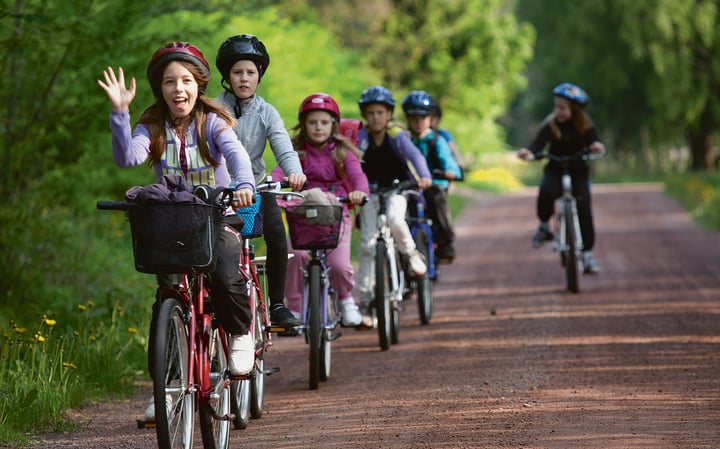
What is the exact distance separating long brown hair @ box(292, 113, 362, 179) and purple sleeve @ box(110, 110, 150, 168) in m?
3.31

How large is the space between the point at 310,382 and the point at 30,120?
3.99 meters

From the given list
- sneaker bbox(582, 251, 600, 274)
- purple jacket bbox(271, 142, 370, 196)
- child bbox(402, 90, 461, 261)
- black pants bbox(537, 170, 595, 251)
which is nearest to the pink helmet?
purple jacket bbox(271, 142, 370, 196)

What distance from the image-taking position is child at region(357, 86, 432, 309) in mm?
10055

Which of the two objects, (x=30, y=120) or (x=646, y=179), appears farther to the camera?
(x=646, y=179)

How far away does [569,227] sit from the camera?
13.2 meters

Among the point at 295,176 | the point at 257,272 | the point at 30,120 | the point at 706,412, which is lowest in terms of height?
the point at 706,412

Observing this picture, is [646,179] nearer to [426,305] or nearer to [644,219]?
[644,219]

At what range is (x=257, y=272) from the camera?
24.0ft

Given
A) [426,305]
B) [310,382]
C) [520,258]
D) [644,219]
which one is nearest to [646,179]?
[644,219]

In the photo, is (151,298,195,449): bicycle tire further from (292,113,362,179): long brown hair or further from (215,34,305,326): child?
(292,113,362,179): long brown hair

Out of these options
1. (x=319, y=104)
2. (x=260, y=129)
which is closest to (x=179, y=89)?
(x=260, y=129)

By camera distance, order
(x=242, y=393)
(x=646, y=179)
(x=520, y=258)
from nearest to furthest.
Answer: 1. (x=242, y=393)
2. (x=520, y=258)
3. (x=646, y=179)

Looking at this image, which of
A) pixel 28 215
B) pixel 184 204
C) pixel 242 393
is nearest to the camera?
pixel 184 204

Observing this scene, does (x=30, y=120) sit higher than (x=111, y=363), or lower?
higher
